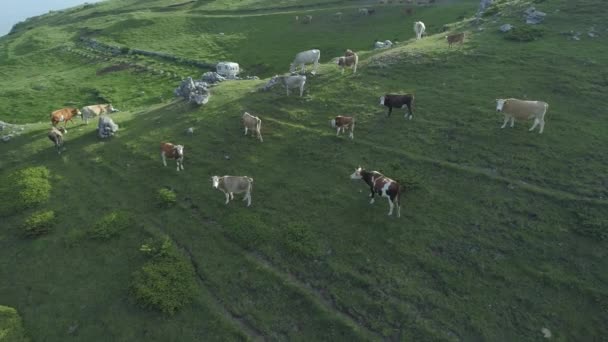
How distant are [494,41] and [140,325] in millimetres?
37270

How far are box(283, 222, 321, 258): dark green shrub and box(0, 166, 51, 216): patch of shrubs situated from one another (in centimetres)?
1596

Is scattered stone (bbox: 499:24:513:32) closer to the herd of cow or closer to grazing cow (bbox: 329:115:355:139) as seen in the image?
the herd of cow

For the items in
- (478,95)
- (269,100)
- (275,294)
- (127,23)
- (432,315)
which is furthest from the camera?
(127,23)

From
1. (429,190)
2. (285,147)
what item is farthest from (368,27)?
(429,190)

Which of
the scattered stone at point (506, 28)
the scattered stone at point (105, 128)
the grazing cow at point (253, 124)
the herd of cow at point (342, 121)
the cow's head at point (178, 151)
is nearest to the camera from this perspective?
the herd of cow at point (342, 121)

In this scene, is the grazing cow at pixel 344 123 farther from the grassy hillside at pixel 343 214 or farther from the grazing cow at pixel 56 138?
the grazing cow at pixel 56 138

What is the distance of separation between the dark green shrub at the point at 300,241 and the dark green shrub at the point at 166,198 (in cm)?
734

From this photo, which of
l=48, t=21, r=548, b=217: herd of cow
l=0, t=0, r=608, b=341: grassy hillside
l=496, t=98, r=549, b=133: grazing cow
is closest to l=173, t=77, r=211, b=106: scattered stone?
l=0, t=0, r=608, b=341: grassy hillside

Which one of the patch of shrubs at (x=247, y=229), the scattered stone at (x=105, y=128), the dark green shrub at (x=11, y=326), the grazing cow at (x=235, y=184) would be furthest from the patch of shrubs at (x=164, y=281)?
the scattered stone at (x=105, y=128)

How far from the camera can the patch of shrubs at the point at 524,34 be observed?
3750 centimetres

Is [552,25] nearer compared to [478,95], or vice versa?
[478,95]

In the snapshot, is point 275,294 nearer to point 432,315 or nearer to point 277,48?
point 432,315

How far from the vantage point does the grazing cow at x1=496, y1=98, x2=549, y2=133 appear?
957 inches

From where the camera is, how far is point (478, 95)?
29516 mm
